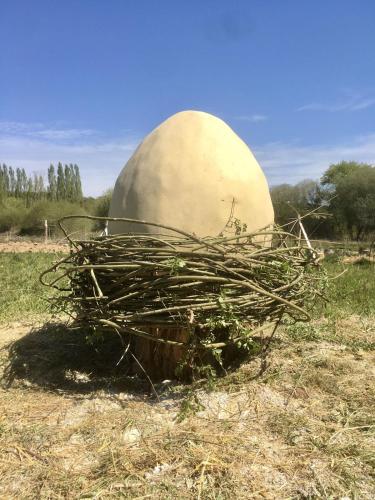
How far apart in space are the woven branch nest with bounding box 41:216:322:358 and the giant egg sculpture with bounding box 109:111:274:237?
169 millimetres

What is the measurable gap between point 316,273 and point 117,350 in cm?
187

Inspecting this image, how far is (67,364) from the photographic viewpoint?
14.1 ft

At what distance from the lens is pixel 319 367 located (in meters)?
3.83

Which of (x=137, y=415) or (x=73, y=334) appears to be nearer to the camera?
(x=137, y=415)

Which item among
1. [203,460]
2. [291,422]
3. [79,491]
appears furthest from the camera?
[291,422]

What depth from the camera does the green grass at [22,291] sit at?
630 centimetres

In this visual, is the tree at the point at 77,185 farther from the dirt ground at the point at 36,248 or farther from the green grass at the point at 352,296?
the green grass at the point at 352,296

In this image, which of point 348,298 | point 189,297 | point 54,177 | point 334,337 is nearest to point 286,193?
point 348,298

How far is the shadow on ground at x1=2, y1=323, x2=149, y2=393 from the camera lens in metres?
3.84

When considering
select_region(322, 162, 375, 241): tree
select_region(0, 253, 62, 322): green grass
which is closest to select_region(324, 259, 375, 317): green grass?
select_region(0, 253, 62, 322): green grass

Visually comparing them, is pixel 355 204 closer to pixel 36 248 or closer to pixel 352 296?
pixel 36 248

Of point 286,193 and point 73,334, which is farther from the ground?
point 286,193

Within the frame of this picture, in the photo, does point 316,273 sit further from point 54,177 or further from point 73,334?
point 54,177

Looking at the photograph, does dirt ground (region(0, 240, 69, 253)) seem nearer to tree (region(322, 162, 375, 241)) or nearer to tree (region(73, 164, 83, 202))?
tree (region(322, 162, 375, 241))
